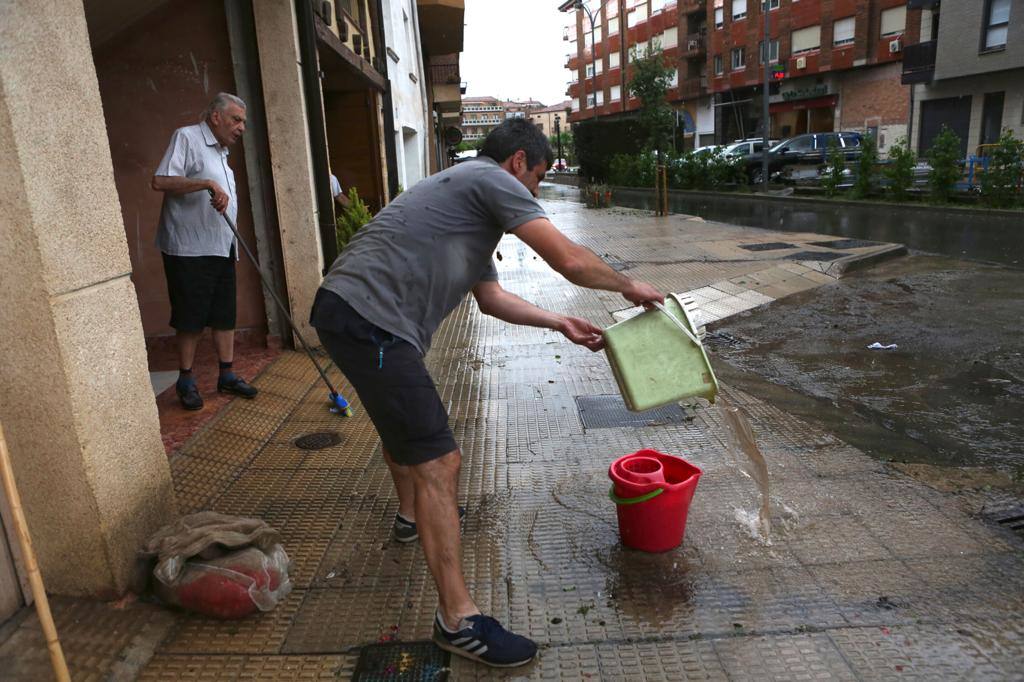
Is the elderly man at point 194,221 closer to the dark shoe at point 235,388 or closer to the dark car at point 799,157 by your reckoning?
the dark shoe at point 235,388

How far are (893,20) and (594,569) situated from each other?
3897cm

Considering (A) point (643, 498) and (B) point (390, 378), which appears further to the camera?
(A) point (643, 498)

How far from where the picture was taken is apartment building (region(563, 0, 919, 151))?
34.7m

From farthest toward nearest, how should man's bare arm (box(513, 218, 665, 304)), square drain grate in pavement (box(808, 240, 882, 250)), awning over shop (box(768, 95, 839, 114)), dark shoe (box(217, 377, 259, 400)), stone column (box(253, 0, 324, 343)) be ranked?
awning over shop (box(768, 95, 839, 114)) < square drain grate in pavement (box(808, 240, 882, 250)) < stone column (box(253, 0, 324, 343)) < dark shoe (box(217, 377, 259, 400)) < man's bare arm (box(513, 218, 665, 304))

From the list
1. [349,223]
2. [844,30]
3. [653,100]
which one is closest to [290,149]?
[349,223]

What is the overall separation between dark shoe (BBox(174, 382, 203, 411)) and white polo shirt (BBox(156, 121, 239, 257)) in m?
0.82

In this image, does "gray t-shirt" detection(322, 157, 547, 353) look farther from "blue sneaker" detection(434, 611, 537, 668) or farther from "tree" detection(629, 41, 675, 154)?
"tree" detection(629, 41, 675, 154)

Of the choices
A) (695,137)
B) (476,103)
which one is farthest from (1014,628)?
(476,103)

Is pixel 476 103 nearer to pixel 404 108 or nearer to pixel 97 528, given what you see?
pixel 404 108

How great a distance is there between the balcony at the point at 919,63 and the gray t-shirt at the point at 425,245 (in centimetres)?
3233

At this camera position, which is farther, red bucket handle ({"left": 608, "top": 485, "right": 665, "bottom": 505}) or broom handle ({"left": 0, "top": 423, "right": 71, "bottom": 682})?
red bucket handle ({"left": 608, "top": 485, "right": 665, "bottom": 505})

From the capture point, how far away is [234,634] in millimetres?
2652

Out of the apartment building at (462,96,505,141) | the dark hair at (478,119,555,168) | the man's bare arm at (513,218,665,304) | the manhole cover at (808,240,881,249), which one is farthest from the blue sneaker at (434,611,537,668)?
the apartment building at (462,96,505,141)

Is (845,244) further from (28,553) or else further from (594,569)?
(28,553)
